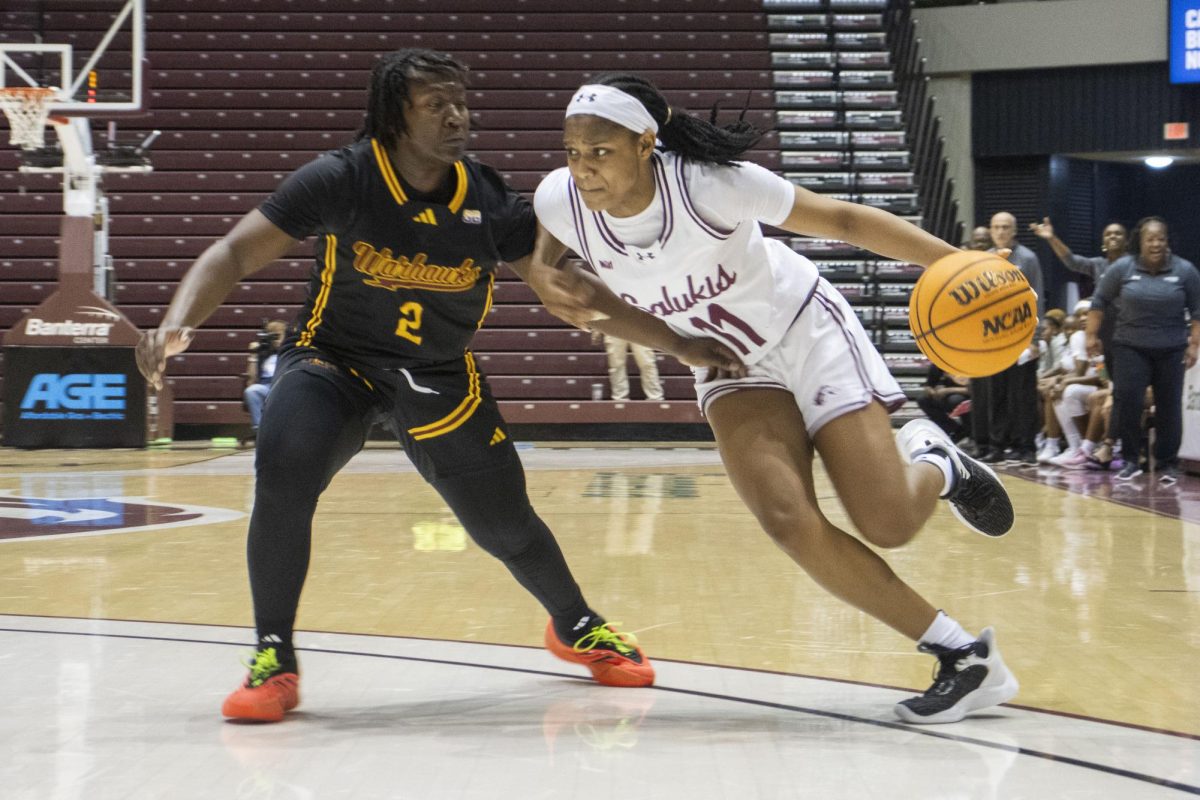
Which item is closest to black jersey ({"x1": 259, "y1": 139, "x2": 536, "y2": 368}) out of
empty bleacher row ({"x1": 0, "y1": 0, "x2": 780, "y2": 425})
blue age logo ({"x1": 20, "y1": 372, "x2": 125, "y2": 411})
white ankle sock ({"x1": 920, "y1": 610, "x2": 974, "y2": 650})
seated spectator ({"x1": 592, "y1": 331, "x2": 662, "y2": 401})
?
white ankle sock ({"x1": 920, "y1": 610, "x2": 974, "y2": 650})

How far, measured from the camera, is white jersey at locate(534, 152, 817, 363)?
117 inches

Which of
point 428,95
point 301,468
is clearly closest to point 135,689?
point 301,468

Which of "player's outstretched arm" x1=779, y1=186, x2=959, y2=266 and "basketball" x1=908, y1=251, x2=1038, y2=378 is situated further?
"basketball" x1=908, y1=251, x2=1038, y2=378

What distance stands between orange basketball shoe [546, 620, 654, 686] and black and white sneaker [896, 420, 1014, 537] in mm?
853

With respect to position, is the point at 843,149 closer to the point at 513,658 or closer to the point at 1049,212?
the point at 1049,212

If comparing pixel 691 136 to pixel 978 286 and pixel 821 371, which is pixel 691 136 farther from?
pixel 978 286

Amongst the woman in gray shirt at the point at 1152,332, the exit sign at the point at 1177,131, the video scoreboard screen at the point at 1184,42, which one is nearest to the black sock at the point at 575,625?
the woman in gray shirt at the point at 1152,332

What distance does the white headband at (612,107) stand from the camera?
9.49 feet

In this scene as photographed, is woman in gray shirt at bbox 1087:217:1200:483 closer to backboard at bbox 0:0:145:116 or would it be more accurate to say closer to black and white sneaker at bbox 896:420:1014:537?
black and white sneaker at bbox 896:420:1014:537

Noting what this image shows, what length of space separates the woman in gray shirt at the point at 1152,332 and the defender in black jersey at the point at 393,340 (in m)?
6.60

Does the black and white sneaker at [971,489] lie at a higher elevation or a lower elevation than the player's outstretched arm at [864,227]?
lower

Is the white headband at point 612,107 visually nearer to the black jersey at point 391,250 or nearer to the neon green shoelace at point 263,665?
the black jersey at point 391,250

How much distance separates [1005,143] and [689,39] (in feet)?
15.6

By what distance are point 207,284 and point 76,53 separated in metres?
15.2
